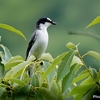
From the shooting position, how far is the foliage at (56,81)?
806 mm

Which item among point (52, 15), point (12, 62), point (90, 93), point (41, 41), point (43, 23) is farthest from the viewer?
point (52, 15)

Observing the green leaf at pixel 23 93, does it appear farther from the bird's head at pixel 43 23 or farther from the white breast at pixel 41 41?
the bird's head at pixel 43 23

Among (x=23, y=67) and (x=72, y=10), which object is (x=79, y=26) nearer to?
(x=72, y=10)

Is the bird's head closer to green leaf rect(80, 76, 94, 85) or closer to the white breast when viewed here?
the white breast

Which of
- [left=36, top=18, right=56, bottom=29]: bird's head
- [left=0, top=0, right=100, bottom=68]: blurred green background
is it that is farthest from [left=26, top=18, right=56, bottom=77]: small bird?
[left=0, top=0, right=100, bottom=68]: blurred green background

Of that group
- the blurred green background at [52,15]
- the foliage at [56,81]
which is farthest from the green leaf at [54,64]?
the blurred green background at [52,15]

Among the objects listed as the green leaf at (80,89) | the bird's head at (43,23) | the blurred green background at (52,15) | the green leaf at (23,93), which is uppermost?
the blurred green background at (52,15)

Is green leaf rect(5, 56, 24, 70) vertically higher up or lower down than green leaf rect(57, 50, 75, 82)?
higher up

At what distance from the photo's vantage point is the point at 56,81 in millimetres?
851

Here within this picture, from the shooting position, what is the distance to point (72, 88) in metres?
0.86

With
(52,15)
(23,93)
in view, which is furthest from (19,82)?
A: (52,15)

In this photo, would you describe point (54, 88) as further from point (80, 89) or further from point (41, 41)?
point (41, 41)

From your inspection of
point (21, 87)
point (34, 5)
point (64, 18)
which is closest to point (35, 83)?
point (21, 87)

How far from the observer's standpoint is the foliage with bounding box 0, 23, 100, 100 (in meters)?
0.81
